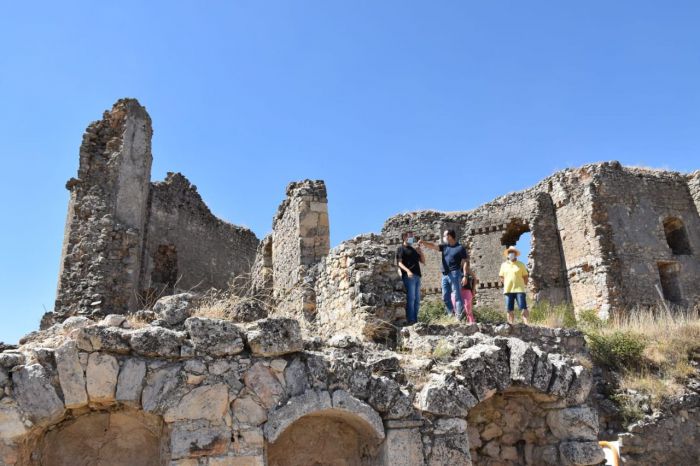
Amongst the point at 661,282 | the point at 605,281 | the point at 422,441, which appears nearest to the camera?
the point at 422,441

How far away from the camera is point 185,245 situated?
59.9ft

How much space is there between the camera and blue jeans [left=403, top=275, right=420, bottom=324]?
8.59 metres

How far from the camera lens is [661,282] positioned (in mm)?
20359

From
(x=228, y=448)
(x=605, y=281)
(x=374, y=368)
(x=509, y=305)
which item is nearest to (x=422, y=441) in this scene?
(x=374, y=368)

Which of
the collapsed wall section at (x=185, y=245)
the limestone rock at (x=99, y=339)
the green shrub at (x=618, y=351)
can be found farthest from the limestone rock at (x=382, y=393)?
the collapsed wall section at (x=185, y=245)

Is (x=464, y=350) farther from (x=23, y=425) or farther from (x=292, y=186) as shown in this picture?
(x=292, y=186)

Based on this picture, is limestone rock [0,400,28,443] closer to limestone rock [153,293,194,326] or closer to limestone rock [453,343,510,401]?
limestone rock [153,293,194,326]

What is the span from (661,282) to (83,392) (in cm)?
1977

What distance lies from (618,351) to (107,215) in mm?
11006

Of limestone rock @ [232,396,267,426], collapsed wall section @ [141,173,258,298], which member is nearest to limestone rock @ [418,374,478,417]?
limestone rock @ [232,396,267,426]

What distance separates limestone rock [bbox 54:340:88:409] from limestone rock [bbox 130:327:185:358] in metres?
0.50

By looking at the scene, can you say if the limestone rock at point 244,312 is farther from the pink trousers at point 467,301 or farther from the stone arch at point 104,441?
the pink trousers at point 467,301

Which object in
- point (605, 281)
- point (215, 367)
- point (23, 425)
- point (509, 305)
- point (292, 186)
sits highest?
point (292, 186)

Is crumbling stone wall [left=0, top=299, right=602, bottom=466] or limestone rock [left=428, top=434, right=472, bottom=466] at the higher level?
crumbling stone wall [left=0, top=299, right=602, bottom=466]
